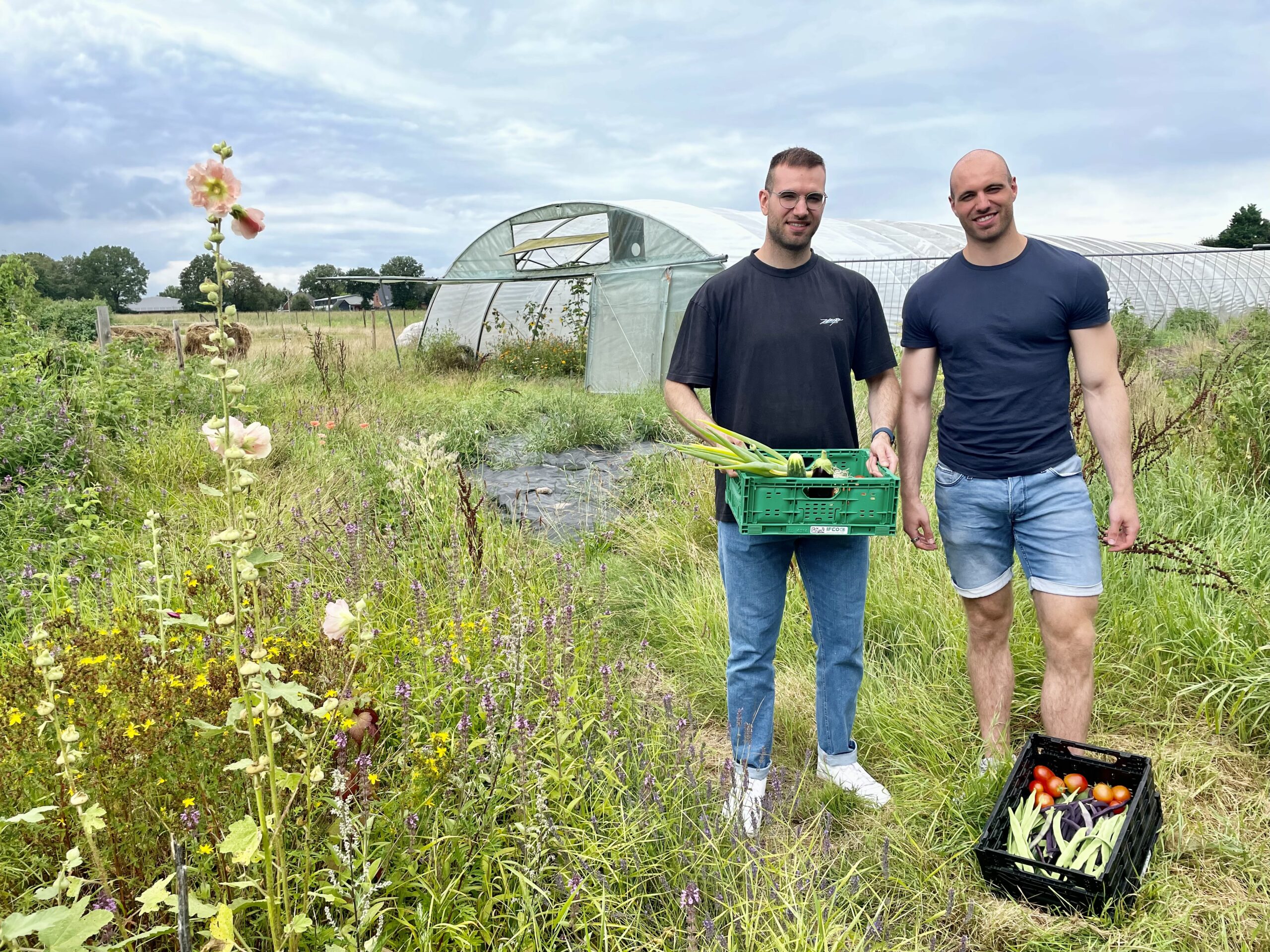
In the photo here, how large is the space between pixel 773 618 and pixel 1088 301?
1.48m

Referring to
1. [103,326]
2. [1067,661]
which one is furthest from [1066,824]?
[103,326]

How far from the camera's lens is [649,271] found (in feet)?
43.7

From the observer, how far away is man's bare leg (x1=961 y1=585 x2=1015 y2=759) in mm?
3057

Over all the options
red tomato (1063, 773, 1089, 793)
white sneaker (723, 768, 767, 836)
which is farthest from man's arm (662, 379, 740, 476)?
red tomato (1063, 773, 1089, 793)

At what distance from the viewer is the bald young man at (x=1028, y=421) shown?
286cm

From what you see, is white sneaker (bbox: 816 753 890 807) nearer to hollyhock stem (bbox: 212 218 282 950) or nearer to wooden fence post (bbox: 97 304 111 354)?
hollyhock stem (bbox: 212 218 282 950)

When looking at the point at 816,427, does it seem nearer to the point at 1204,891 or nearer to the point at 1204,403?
the point at 1204,891

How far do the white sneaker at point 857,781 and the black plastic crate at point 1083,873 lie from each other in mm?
423

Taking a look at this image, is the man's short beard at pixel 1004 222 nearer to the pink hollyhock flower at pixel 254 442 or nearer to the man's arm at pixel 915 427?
the man's arm at pixel 915 427

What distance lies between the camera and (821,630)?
3023 mm

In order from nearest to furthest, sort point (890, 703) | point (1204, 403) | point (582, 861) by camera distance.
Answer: point (582, 861), point (890, 703), point (1204, 403)

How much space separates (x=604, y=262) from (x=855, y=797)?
13687mm

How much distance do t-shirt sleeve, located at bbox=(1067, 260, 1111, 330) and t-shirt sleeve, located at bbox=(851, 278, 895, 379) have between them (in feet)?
1.94

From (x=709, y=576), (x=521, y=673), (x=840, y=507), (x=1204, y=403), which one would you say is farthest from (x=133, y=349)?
(x=1204, y=403)
